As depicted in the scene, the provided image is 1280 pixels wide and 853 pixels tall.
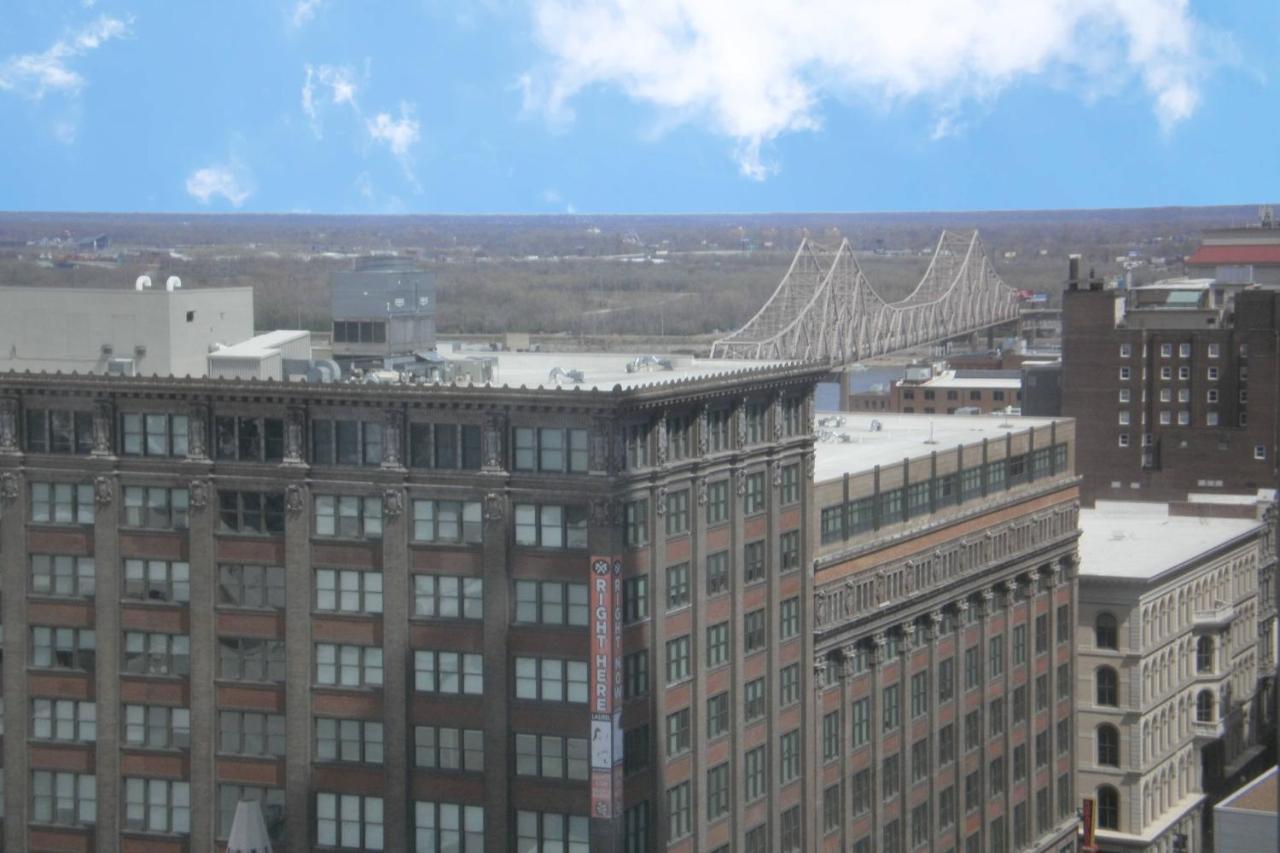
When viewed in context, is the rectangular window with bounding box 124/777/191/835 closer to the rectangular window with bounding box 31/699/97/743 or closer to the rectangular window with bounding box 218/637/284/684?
the rectangular window with bounding box 31/699/97/743


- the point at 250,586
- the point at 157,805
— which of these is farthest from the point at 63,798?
the point at 250,586

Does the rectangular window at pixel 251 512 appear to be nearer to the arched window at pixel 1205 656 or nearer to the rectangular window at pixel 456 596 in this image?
the rectangular window at pixel 456 596

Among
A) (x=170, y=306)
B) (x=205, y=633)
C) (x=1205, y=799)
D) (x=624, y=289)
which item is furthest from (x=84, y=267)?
(x=624, y=289)

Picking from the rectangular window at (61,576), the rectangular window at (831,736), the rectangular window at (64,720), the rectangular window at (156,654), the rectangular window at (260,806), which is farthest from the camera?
the rectangular window at (831,736)

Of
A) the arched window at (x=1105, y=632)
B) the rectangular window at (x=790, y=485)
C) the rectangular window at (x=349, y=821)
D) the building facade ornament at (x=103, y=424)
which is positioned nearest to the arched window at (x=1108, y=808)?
the arched window at (x=1105, y=632)

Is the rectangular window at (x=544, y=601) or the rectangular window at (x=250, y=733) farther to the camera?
the rectangular window at (x=250, y=733)

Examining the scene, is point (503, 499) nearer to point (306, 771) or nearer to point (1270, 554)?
point (306, 771)

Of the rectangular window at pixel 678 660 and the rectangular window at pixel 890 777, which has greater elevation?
the rectangular window at pixel 678 660
